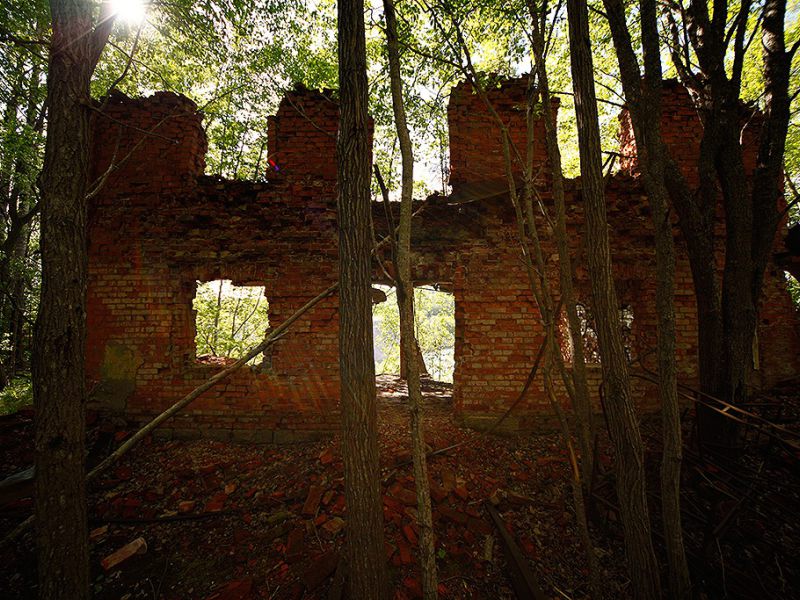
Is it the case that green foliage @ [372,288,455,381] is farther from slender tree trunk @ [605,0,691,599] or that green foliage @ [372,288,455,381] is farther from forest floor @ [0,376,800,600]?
slender tree trunk @ [605,0,691,599]

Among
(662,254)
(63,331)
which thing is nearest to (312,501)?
(63,331)

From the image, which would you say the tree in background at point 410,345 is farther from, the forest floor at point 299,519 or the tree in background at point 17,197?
the tree in background at point 17,197

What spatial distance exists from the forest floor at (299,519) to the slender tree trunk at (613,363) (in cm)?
76

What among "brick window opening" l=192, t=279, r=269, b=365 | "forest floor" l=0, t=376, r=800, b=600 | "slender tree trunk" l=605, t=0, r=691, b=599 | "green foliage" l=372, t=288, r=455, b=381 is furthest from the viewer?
"green foliage" l=372, t=288, r=455, b=381

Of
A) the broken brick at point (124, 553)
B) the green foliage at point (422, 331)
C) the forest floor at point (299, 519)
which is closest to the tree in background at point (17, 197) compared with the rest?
the forest floor at point (299, 519)

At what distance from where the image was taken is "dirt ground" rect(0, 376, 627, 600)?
2.54 meters

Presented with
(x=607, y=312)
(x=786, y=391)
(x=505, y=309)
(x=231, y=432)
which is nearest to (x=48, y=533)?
(x=231, y=432)

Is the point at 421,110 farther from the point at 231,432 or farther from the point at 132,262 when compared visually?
the point at 231,432

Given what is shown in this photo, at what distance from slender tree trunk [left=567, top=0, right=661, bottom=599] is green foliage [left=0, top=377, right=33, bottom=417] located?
7.50m

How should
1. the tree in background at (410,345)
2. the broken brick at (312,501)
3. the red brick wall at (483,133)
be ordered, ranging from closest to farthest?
1. the tree in background at (410,345)
2. the broken brick at (312,501)
3. the red brick wall at (483,133)

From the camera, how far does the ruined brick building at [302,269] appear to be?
4246 millimetres

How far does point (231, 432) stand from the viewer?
428cm

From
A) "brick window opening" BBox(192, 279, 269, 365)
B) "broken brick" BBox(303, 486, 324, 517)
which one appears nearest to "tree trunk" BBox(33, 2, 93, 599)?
"broken brick" BBox(303, 486, 324, 517)

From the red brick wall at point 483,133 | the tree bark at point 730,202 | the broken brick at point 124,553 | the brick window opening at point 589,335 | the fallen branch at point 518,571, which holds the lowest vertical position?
the fallen branch at point 518,571
